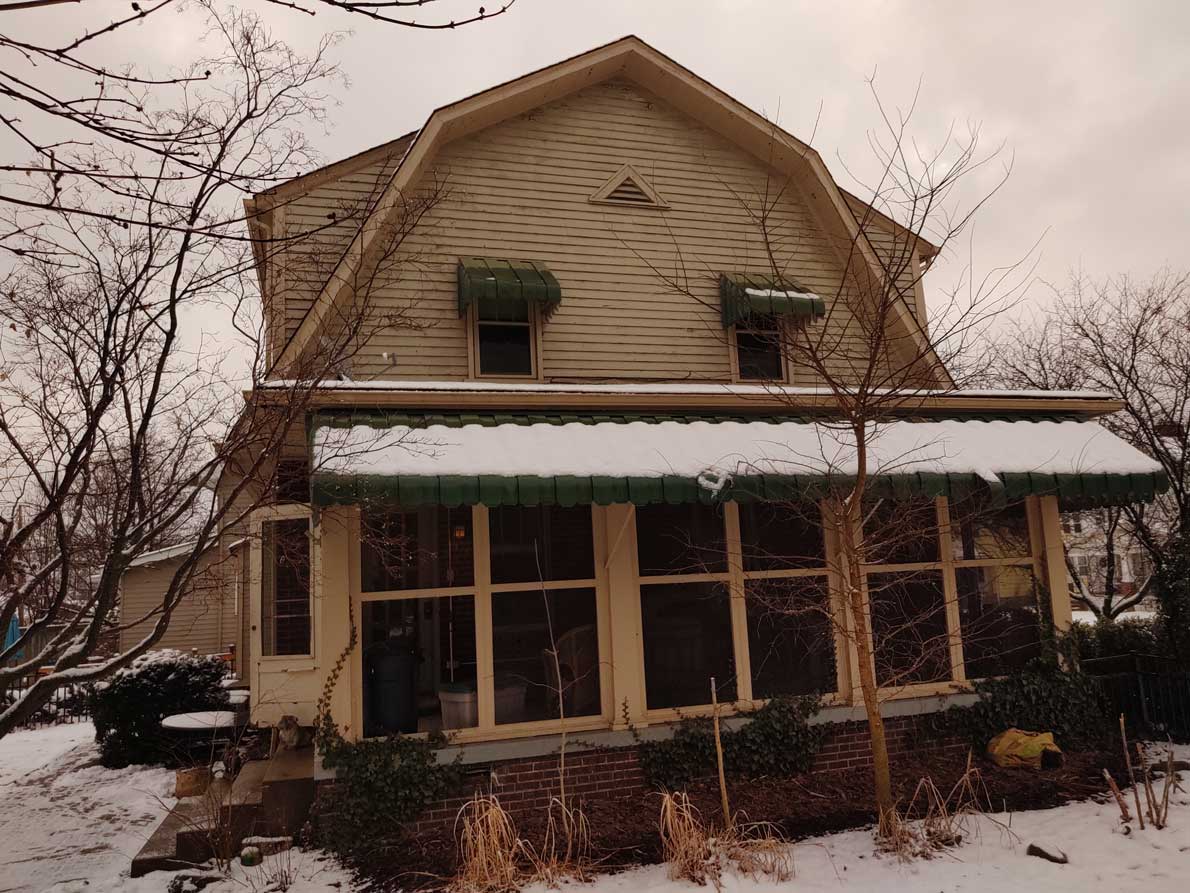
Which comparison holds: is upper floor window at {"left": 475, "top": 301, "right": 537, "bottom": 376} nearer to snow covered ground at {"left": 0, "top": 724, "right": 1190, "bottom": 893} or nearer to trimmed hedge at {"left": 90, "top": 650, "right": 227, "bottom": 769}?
snow covered ground at {"left": 0, "top": 724, "right": 1190, "bottom": 893}

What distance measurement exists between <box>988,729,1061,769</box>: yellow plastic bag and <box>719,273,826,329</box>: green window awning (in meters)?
5.41

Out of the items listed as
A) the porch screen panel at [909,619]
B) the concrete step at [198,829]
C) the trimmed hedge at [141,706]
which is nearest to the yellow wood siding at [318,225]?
the concrete step at [198,829]

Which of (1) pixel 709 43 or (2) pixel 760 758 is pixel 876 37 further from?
(2) pixel 760 758

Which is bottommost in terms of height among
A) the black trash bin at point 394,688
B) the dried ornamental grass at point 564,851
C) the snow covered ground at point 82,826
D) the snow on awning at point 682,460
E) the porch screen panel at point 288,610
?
the snow covered ground at point 82,826

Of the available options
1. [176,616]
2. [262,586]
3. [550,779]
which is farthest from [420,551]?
[176,616]

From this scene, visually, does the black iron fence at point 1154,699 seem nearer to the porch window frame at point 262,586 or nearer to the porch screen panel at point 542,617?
the porch screen panel at point 542,617

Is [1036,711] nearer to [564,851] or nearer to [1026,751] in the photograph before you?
[1026,751]

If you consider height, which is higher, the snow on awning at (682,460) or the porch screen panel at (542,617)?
the snow on awning at (682,460)

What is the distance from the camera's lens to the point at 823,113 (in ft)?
24.4

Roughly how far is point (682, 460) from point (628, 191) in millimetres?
5405

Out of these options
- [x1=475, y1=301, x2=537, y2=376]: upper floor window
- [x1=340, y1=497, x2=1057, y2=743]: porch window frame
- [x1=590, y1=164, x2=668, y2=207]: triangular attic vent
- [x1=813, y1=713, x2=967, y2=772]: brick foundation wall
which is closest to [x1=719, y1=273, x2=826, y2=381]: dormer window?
[x1=590, y1=164, x2=668, y2=207]: triangular attic vent

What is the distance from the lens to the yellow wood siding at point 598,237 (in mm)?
9820

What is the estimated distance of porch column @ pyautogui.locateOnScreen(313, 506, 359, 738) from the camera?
679 centimetres

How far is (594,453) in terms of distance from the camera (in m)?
6.90
